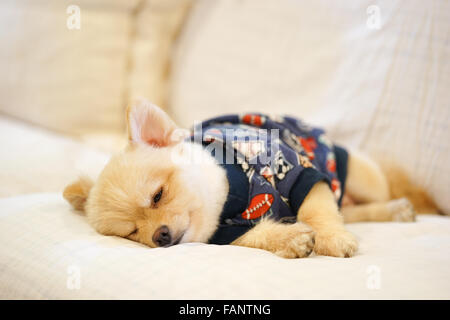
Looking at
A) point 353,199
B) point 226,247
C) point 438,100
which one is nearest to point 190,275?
point 226,247

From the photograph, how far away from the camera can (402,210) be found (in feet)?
5.35

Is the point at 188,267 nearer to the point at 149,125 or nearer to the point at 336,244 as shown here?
the point at 336,244

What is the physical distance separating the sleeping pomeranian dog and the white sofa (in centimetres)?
10

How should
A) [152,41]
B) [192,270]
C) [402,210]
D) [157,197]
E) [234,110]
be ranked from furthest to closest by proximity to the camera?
[152,41] < [234,110] < [402,210] < [157,197] < [192,270]

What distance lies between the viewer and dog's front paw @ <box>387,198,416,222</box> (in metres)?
1.60

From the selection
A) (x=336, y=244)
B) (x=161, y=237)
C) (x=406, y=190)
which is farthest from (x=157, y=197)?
(x=406, y=190)

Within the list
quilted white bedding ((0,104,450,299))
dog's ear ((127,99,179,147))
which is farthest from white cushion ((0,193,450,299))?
dog's ear ((127,99,179,147))

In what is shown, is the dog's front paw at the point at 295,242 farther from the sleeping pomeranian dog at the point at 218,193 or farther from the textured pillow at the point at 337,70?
the textured pillow at the point at 337,70

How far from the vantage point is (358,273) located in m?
0.97

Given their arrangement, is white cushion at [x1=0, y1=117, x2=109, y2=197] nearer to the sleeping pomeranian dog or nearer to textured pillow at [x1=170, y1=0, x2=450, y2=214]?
the sleeping pomeranian dog

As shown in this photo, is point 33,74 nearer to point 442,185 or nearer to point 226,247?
point 226,247

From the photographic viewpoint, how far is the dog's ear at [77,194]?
4.84 ft

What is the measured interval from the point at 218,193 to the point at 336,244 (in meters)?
0.46

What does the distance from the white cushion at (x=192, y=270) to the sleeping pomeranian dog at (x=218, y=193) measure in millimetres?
85
